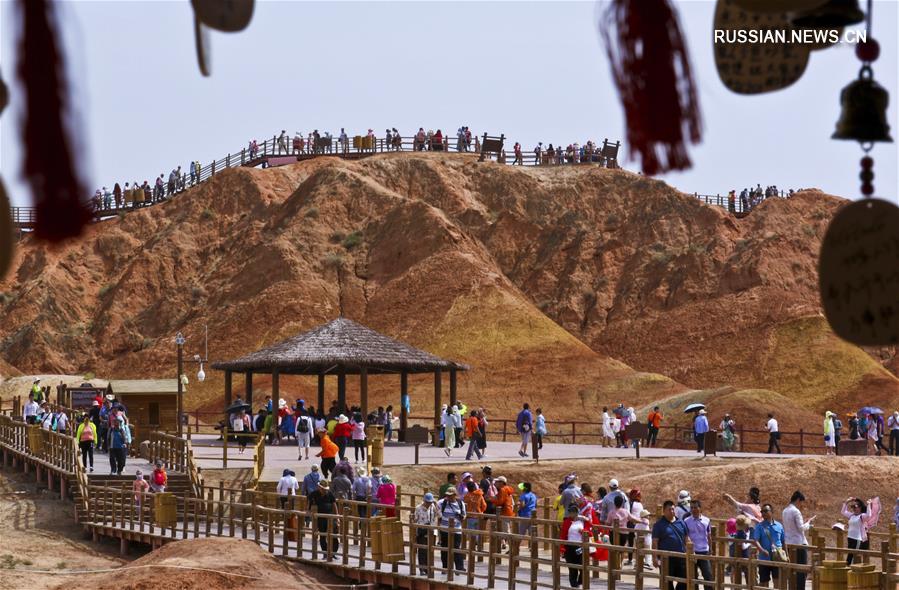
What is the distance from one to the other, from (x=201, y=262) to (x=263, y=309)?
32.1 ft

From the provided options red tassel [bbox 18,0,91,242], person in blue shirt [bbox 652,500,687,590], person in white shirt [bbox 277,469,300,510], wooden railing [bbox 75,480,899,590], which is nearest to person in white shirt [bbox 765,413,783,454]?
wooden railing [bbox 75,480,899,590]

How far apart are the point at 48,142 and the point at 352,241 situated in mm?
74401

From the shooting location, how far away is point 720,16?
303 cm

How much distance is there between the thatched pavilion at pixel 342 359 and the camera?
41.1 m

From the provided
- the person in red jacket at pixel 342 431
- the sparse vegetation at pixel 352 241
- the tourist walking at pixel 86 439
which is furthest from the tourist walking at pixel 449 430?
the sparse vegetation at pixel 352 241

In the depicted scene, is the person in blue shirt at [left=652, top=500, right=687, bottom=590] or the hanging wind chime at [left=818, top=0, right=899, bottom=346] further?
the person in blue shirt at [left=652, top=500, right=687, bottom=590]

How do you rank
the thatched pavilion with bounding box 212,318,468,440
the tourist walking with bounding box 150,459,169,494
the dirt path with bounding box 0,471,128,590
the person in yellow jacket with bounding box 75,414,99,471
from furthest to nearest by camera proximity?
the thatched pavilion with bounding box 212,318,468,440, the person in yellow jacket with bounding box 75,414,99,471, the tourist walking with bounding box 150,459,169,494, the dirt path with bounding box 0,471,128,590

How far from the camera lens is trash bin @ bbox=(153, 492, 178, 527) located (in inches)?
1013

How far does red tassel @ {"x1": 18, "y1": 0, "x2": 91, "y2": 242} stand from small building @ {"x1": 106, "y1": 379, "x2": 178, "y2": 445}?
3807 centimetres

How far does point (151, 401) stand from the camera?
136ft

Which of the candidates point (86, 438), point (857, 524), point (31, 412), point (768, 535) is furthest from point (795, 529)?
point (31, 412)

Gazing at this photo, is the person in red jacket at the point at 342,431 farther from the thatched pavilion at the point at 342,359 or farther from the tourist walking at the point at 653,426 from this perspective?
the tourist walking at the point at 653,426

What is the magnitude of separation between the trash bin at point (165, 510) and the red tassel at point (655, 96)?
934 inches

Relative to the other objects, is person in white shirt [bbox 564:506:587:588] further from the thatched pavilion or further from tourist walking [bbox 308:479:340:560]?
the thatched pavilion
